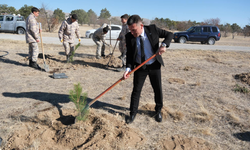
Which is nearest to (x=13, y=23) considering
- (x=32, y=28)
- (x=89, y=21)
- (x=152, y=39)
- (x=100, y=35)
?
(x=100, y=35)

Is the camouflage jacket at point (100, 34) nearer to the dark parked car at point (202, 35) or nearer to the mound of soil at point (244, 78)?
the mound of soil at point (244, 78)

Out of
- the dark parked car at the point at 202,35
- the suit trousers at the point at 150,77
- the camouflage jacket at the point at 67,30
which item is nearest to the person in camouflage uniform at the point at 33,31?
the camouflage jacket at the point at 67,30

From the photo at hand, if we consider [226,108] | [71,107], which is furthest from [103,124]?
[226,108]

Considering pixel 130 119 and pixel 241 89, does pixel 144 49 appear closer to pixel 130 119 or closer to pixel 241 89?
pixel 130 119

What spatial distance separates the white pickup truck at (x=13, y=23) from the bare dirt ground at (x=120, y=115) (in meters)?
13.1

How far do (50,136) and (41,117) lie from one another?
63cm

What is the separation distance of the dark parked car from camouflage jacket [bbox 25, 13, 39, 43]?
13.7 metres

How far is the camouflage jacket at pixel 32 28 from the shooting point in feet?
19.8

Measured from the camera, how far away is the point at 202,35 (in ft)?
55.4

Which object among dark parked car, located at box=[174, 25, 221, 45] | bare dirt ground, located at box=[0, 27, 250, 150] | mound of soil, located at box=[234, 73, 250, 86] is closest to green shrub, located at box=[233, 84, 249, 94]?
bare dirt ground, located at box=[0, 27, 250, 150]

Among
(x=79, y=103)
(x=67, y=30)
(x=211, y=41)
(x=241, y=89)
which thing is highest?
(x=211, y=41)

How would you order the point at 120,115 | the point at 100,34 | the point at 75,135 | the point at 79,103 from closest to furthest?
the point at 75,135
the point at 79,103
the point at 120,115
the point at 100,34

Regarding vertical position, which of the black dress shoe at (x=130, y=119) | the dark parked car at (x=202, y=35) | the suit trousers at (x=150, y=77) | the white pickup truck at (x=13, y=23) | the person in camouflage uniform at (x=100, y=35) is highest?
the white pickup truck at (x=13, y=23)

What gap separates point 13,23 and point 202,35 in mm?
16856
